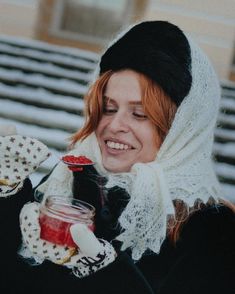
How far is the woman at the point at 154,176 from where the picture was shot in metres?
1.45

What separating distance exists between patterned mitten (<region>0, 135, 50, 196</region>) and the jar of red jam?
0.13 meters

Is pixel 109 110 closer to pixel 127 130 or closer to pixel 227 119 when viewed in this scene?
pixel 127 130

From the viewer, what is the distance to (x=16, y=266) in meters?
1.37

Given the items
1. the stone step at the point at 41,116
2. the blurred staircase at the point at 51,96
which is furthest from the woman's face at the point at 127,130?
the stone step at the point at 41,116

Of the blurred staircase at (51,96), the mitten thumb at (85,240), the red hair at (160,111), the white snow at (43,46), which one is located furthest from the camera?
the white snow at (43,46)

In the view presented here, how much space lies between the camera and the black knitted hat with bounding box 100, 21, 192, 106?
1592 mm

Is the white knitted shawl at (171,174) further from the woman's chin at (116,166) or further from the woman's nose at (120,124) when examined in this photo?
the woman's nose at (120,124)

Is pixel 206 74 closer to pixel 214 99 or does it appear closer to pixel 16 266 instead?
pixel 214 99

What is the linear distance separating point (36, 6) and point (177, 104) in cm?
388

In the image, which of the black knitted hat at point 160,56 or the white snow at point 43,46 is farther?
the white snow at point 43,46

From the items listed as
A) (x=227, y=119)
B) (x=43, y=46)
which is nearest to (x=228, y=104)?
(x=227, y=119)

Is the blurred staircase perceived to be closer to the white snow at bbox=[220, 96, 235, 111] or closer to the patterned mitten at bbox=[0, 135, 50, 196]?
the white snow at bbox=[220, 96, 235, 111]

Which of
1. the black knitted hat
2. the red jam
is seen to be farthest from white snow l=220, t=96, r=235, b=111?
the red jam

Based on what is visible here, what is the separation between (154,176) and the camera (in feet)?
5.02
